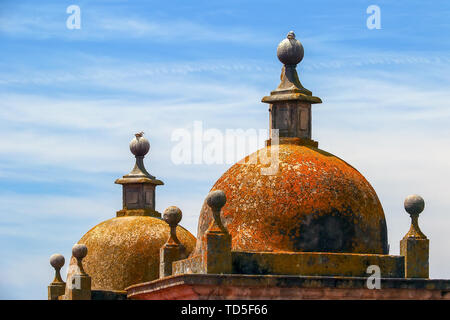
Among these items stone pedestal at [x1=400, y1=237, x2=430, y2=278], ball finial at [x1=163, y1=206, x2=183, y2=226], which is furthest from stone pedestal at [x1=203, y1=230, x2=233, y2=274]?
stone pedestal at [x1=400, y1=237, x2=430, y2=278]

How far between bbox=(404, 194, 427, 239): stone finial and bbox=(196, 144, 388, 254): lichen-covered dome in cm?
112

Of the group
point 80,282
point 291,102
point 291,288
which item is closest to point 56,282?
point 80,282

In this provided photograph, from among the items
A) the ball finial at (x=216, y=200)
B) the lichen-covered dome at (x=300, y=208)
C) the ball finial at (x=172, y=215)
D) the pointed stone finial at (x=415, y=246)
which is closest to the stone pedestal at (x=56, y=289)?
the ball finial at (x=172, y=215)

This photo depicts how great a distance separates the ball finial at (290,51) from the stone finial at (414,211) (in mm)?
4686

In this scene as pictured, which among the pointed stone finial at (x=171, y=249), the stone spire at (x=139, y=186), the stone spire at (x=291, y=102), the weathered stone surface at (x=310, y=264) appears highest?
the stone spire at (x=291, y=102)

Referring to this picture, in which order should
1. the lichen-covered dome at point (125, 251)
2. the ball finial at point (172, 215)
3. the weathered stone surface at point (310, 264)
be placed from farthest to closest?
the lichen-covered dome at point (125, 251) < the ball finial at point (172, 215) < the weathered stone surface at point (310, 264)

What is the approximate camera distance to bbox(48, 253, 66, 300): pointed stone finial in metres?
43.2

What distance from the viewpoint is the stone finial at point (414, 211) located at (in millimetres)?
34719

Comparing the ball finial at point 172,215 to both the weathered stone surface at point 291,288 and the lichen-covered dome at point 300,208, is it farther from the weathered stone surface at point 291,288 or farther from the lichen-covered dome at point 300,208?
the weathered stone surface at point 291,288

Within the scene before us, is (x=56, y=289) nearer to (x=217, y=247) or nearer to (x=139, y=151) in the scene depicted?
(x=139, y=151)
